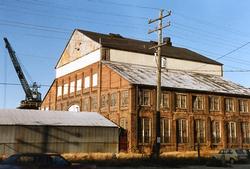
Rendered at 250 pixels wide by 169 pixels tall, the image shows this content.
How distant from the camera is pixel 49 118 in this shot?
137 ft

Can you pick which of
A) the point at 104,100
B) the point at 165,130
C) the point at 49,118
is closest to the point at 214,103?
the point at 165,130

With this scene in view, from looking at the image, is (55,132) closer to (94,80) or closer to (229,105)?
(94,80)

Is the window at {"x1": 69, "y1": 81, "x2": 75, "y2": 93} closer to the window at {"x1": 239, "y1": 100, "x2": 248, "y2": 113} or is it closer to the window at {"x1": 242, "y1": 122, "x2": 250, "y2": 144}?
the window at {"x1": 239, "y1": 100, "x2": 248, "y2": 113}

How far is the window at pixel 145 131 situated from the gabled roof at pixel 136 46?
13.9m

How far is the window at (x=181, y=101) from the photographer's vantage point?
161ft

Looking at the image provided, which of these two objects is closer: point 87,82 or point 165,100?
point 165,100

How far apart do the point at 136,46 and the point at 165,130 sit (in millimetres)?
18359

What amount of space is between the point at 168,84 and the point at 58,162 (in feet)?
111

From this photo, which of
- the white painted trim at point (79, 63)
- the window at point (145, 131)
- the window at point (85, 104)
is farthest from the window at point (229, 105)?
the window at point (85, 104)

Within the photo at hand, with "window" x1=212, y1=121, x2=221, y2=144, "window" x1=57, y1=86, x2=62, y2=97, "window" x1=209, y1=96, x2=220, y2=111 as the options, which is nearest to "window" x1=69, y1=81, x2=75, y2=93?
"window" x1=57, y1=86, x2=62, y2=97

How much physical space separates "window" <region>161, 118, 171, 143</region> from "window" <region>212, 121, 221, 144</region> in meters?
7.81

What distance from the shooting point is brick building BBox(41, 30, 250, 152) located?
45.6m

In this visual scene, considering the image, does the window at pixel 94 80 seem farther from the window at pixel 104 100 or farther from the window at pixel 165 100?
the window at pixel 165 100

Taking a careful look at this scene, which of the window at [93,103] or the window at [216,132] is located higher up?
the window at [93,103]
